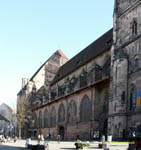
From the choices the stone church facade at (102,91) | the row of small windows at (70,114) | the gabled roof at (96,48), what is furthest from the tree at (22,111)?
the gabled roof at (96,48)

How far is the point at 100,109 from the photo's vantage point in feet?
129

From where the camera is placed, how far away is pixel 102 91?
39.3 metres

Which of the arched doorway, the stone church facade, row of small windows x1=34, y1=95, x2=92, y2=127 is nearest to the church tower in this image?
the stone church facade

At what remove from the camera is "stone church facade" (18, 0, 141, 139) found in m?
29.9

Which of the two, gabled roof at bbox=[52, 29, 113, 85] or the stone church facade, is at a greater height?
Result: gabled roof at bbox=[52, 29, 113, 85]

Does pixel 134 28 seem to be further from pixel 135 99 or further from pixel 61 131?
pixel 61 131

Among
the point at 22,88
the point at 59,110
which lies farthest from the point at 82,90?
the point at 22,88

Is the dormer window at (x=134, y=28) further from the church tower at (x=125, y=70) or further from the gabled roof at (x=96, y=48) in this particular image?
the gabled roof at (x=96, y=48)

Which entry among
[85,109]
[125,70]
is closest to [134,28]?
[125,70]

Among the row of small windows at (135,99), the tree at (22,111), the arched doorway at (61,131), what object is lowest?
the arched doorway at (61,131)

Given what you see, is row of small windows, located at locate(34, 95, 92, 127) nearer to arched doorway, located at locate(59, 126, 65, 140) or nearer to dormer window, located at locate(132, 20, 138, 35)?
arched doorway, located at locate(59, 126, 65, 140)

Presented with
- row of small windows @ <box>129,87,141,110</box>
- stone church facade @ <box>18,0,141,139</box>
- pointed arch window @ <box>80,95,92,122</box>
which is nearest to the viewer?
row of small windows @ <box>129,87,141,110</box>

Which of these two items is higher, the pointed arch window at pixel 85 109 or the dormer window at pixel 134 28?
the dormer window at pixel 134 28

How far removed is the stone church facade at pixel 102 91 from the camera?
98.1 ft
